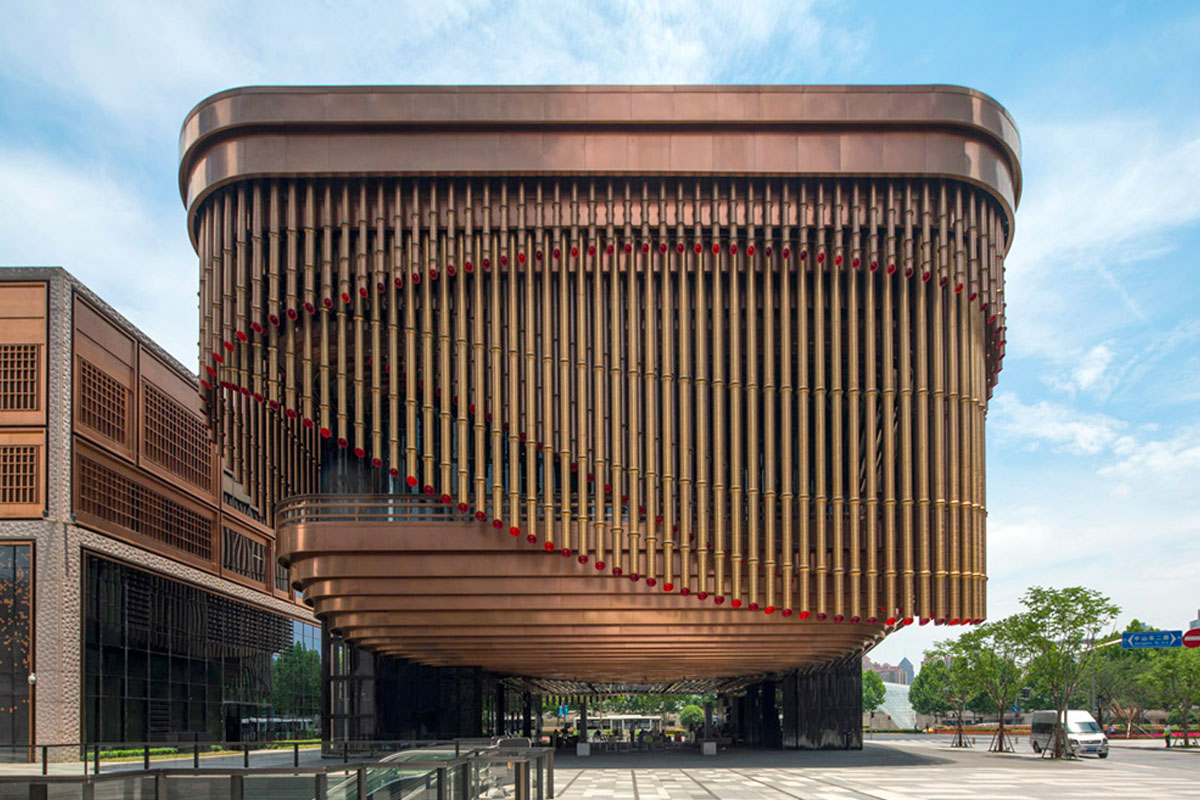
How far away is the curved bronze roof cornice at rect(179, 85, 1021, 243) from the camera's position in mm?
27688

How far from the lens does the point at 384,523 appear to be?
29.3m

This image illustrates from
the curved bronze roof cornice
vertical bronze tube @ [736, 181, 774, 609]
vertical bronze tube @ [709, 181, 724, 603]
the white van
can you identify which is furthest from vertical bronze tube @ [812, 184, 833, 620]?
the white van

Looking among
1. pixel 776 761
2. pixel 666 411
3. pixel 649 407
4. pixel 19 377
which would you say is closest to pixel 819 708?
pixel 776 761

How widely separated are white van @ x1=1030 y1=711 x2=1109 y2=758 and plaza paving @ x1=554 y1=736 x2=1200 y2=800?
0.98 m

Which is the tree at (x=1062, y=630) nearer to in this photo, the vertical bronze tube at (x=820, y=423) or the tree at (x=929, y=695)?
the vertical bronze tube at (x=820, y=423)

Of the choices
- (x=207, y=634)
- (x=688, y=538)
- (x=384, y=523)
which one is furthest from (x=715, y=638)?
(x=207, y=634)

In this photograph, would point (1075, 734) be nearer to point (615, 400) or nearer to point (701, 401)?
point (701, 401)

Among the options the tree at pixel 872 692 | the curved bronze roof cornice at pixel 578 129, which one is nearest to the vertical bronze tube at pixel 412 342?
the curved bronze roof cornice at pixel 578 129

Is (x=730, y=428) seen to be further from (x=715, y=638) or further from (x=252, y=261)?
(x=252, y=261)

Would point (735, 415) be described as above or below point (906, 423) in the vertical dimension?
above

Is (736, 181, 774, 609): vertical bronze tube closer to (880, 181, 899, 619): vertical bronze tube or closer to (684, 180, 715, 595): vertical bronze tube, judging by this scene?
(684, 180, 715, 595): vertical bronze tube

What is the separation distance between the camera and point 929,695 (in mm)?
130625

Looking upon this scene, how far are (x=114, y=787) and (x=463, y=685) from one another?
3684cm

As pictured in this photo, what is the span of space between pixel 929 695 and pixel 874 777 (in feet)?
345
